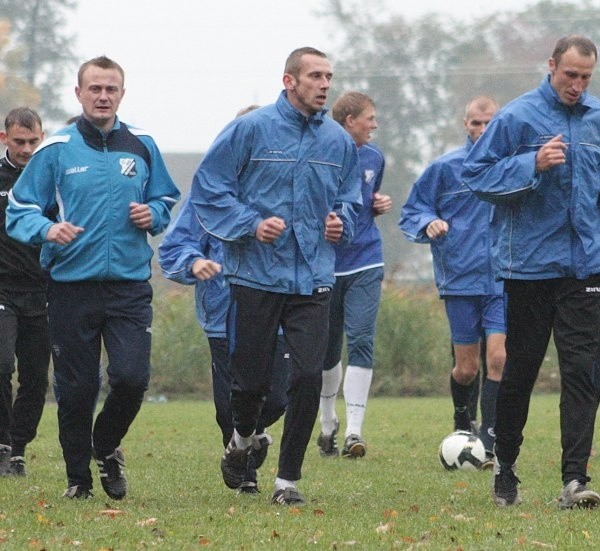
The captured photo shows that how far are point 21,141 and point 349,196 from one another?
7.86 ft

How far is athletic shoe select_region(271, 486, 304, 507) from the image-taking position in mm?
8156

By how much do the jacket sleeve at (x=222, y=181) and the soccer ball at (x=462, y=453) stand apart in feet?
10.3

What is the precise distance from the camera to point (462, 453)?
10.6 metres

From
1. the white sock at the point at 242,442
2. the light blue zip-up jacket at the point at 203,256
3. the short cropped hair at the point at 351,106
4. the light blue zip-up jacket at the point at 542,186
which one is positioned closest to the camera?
the light blue zip-up jacket at the point at 542,186

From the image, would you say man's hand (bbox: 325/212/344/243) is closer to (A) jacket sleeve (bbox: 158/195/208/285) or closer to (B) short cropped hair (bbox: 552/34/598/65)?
(A) jacket sleeve (bbox: 158/195/208/285)

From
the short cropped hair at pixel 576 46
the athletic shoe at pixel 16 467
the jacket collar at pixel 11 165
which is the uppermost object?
the short cropped hair at pixel 576 46

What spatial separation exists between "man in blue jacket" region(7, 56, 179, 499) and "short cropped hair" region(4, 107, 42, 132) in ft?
4.51

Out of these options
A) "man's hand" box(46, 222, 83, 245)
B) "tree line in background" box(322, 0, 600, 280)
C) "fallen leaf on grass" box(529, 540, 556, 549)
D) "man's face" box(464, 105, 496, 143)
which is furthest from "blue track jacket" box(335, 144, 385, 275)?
"tree line in background" box(322, 0, 600, 280)

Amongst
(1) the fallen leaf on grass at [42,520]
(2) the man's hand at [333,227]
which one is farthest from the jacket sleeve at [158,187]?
(1) the fallen leaf on grass at [42,520]

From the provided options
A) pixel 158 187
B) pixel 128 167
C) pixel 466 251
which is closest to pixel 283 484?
pixel 158 187

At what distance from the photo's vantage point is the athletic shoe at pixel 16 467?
9.94 meters

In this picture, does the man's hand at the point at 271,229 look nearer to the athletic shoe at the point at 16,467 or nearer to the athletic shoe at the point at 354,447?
the athletic shoe at the point at 16,467

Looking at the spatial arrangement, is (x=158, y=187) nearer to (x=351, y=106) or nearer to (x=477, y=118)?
(x=477, y=118)

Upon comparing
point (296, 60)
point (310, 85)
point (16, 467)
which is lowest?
point (16, 467)
